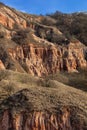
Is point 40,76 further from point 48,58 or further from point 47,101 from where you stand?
point 47,101

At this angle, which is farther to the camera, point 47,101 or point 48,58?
point 48,58

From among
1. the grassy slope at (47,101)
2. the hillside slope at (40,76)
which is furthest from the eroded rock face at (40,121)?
the grassy slope at (47,101)

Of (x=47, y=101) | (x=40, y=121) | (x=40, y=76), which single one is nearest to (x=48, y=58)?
(x=40, y=76)

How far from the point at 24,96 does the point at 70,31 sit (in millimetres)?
68155

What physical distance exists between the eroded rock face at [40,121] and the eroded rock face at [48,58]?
1453 inches

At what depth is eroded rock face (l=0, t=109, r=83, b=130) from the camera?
21.8 meters

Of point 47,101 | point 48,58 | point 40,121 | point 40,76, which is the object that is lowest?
point 40,76

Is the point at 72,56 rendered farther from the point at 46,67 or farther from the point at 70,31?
the point at 70,31

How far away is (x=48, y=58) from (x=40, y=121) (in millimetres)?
43987

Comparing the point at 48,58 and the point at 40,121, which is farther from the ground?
the point at 40,121

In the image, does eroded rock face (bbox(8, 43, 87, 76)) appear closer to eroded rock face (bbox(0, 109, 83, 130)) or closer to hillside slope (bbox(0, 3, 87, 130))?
hillside slope (bbox(0, 3, 87, 130))

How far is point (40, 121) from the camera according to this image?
2200cm

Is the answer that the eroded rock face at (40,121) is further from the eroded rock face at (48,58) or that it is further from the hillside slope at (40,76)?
the eroded rock face at (48,58)

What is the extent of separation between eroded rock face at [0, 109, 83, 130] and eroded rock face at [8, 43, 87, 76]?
121 feet
